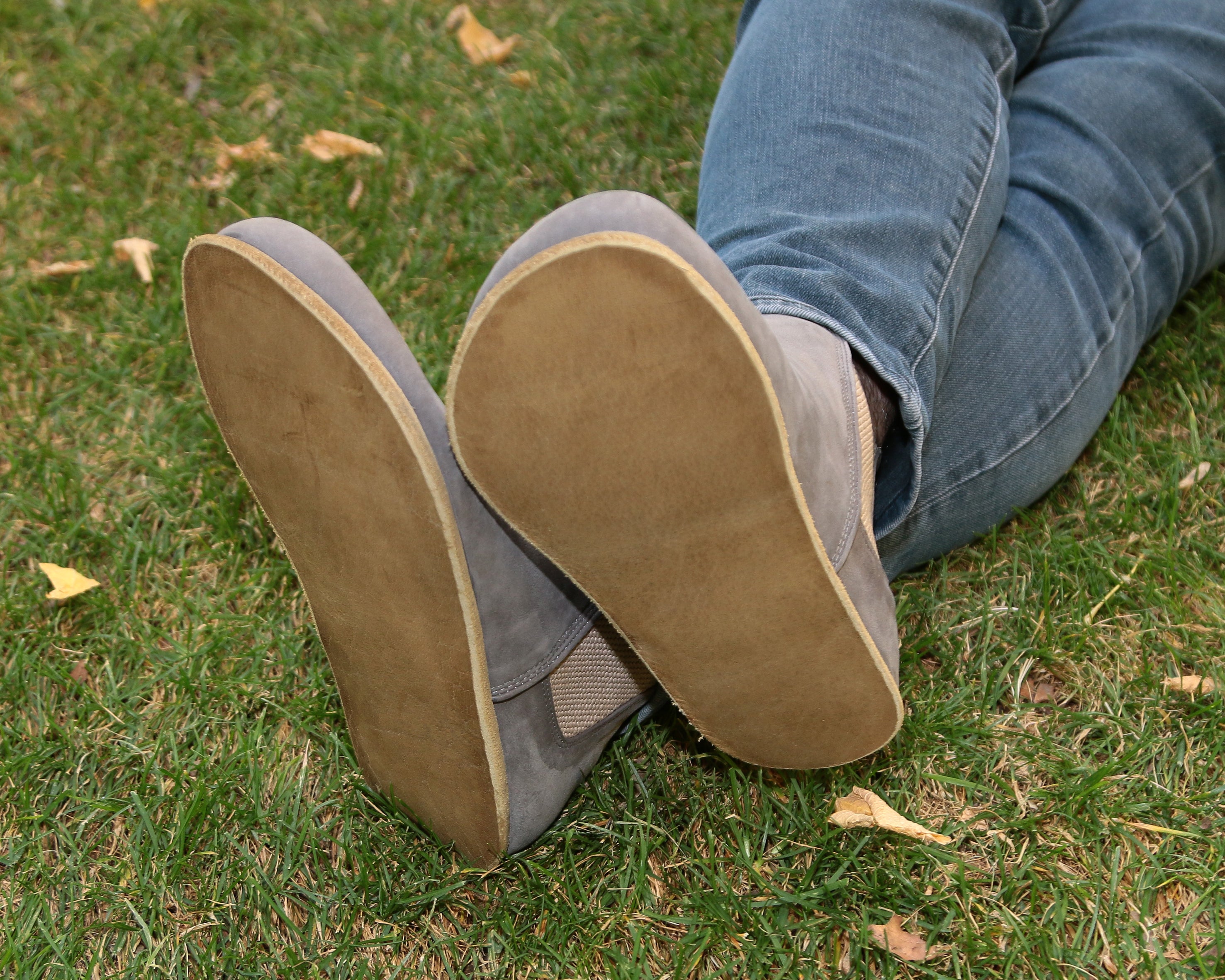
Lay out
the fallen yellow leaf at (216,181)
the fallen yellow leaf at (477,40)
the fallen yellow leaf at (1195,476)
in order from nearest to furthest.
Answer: the fallen yellow leaf at (1195,476), the fallen yellow leaf at (216,181), the fallen yellow leaf at (477,40)

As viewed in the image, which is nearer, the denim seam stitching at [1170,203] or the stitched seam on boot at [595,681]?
the stitched seam on boot at [595,681]

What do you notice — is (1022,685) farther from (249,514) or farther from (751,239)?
(249,514)

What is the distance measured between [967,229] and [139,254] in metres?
1.61

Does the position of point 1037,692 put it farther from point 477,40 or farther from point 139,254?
point 477,40

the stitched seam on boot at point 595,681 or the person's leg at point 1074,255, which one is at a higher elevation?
the person's leg at point 1074,255

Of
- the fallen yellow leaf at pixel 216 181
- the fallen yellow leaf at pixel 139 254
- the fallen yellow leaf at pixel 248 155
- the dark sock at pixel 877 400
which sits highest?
the dark sock at pixel 877 400

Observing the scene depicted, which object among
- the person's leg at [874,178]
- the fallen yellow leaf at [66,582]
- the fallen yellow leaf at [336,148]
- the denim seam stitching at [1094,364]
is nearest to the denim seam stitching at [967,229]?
the person's leg at [874,178]

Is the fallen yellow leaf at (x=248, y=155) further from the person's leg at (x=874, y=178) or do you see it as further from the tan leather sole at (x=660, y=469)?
the tan leather sole at (x=660, y=469)

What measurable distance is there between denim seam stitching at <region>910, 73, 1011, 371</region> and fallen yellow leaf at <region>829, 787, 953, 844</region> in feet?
1.74

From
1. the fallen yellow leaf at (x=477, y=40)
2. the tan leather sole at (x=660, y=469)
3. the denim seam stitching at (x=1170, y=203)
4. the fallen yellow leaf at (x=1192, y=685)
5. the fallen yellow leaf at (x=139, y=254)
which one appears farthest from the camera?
the fallen yellow leaf at (x=477, y=40)

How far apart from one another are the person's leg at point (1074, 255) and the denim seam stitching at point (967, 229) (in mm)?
113

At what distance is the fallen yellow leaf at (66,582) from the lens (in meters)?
1.57

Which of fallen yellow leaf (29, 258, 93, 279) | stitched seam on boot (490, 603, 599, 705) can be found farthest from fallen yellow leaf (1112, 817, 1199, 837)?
fallen yellow leaf (29, 258, 93, 279)

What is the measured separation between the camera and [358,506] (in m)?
1.02
